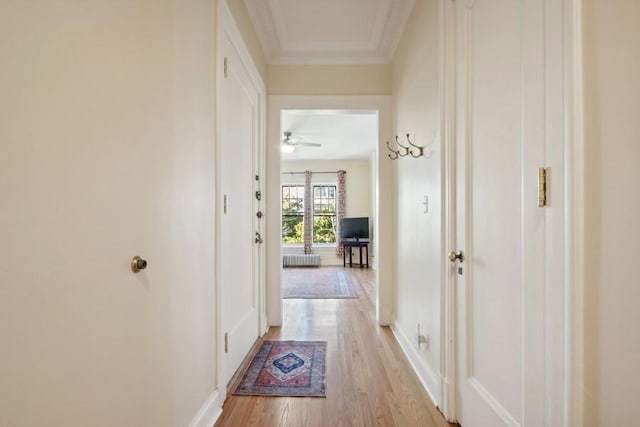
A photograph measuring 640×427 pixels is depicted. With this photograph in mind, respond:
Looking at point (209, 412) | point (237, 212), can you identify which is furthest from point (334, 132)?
point (209, 412)

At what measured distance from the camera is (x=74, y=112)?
2.58ft

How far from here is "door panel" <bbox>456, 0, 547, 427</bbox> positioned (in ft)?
3.45

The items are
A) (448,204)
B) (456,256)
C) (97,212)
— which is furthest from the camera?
(448,204)

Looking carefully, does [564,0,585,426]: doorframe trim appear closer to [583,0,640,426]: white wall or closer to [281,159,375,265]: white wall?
[583,0,640,426]: white wall

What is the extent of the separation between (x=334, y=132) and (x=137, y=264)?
4698 millimetres

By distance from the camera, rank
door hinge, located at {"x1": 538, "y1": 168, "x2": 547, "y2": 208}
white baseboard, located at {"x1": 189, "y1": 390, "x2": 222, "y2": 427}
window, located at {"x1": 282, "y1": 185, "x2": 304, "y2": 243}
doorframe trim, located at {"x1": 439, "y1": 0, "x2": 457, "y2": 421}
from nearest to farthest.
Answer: door hinge, located at {"x1": 538, "y1": 168, "x2": 547, "y2": 208}, white baseboard, located at {"x1": 189, "y1": 390, "x2": 222, "y2": 427}, doorframe trim, located at {"x1": 439, "y1": 0, "x2": 457, "y2": 421}, window, located at {"x1": 282, "y1": 185, "x2": 304, "y2": 243}

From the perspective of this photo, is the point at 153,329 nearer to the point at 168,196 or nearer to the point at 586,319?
the point at 168,196

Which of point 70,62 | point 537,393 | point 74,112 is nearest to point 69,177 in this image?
point 74,112

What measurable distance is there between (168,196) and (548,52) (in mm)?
1364

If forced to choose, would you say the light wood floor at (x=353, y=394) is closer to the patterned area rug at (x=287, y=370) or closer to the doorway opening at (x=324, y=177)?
the patterned area rug at (x=287, y=370)

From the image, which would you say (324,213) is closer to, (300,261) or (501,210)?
(300,261)

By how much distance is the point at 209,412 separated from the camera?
5.38 ft

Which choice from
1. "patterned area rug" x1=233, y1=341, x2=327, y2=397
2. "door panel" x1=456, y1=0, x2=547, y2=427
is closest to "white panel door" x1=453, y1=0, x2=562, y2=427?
"door panel" x1=456, y1=0, x2=547, y2=427

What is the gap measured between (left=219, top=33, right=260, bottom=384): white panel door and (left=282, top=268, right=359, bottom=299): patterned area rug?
1880 millimetres
